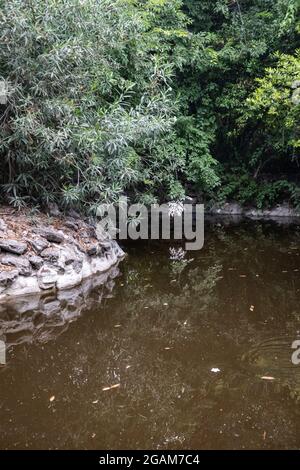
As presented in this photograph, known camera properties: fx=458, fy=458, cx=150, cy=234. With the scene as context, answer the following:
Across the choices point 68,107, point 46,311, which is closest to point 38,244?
point 46,311

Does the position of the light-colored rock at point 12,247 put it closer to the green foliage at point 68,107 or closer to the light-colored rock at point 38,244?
the light-colored rock at point 38,244

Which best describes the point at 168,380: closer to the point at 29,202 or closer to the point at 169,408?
the point at 169,408

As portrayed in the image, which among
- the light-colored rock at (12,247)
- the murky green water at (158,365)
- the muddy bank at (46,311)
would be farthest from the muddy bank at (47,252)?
the murky green water at (158,365)

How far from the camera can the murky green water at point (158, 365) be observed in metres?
2.81

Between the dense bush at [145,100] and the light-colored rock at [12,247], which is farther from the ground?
the dense bush at [145,100]

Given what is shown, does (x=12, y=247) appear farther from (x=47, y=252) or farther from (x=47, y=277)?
(x=47, y=277)

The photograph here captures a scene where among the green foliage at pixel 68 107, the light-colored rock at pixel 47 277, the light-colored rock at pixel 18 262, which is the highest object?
the green foliage at pixel 68 107

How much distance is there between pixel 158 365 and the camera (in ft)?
12.1

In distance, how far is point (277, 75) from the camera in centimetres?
827

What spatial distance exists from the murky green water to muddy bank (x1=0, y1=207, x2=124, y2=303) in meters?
0.27

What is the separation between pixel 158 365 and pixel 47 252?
7.68 feet

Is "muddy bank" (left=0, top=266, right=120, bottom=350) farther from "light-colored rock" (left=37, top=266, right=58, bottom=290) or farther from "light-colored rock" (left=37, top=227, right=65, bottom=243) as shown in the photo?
"light-colored rock" (left=37, top=227, right=65, bottom=243)

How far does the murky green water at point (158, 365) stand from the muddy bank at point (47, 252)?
0.27 meters

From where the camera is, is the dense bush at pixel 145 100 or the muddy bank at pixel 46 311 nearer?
the muddy bank at pixel 46 311
